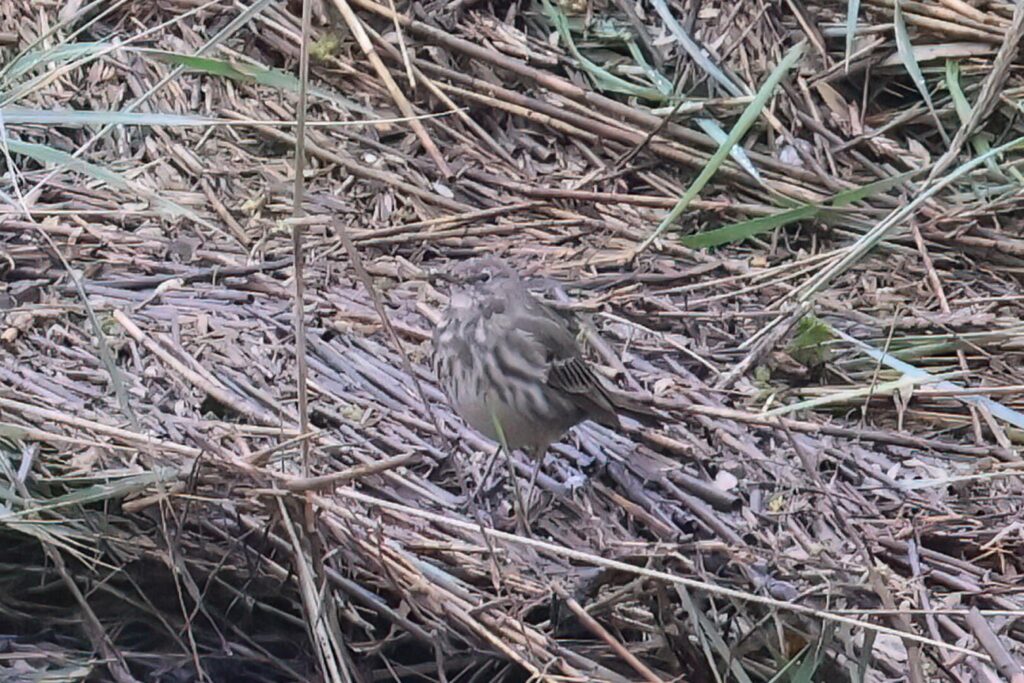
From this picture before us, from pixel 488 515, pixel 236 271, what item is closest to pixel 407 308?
pixel 236 271

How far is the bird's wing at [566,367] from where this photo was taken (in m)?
3.58

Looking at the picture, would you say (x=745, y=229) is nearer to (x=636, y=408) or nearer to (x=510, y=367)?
(x=636, y=408)

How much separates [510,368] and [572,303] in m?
0.74

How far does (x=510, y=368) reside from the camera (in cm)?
362

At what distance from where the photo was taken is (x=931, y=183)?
4520 millimetres

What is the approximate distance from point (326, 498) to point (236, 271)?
1511mm

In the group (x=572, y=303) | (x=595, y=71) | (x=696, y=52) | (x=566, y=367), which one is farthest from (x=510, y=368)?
(x=696, y=52)

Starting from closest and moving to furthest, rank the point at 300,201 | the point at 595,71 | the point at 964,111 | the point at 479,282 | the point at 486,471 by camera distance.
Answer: the point at 300,201 → the point at 486,471 → the point at 479,282 → the point at 964,111 → the point at 595,71

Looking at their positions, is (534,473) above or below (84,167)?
below

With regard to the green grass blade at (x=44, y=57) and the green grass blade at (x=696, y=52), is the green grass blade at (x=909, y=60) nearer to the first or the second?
the green grass blade at (x=696, y=52)

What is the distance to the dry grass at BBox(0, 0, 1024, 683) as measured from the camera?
291cm

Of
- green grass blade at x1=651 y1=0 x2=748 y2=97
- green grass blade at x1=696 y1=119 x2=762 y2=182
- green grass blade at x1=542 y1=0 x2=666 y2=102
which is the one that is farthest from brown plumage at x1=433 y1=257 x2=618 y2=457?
green grass blade at x1=651 y1=0 x2=748 y2=97

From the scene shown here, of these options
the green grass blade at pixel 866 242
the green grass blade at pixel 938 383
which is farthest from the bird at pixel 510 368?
the green grass blade at pixel 866 242

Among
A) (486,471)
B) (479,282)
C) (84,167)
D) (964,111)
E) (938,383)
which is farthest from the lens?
(964,111)
